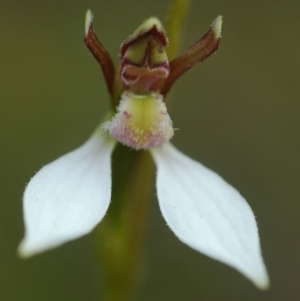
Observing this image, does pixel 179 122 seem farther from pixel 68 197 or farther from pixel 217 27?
pixel 68 197

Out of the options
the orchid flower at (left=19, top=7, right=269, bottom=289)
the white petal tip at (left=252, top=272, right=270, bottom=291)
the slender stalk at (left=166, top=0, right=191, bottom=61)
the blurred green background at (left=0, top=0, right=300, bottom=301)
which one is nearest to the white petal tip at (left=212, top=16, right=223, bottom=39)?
the orchid flower at (left=19, top=7, right=269, bottom=289)

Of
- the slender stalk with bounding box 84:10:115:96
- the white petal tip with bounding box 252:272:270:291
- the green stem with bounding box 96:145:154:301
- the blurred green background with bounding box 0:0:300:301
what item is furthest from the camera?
the blurred green background with bounding box 0:0:300:301

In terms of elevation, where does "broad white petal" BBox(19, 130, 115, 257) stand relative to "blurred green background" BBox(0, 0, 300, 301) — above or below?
above

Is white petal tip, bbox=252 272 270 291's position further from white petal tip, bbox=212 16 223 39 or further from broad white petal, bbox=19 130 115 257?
white petal tip, bbox=212 16 223 39

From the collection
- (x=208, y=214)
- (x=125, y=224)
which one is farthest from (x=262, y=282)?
(x=125, y=224)

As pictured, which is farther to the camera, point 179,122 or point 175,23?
point 179,122

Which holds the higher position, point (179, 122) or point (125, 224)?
point (125, 224)

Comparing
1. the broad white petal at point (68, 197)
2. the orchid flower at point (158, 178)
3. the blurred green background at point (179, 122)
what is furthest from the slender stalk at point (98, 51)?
the blurred green background at point (179, 122)
